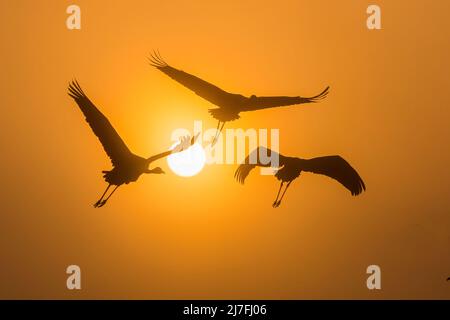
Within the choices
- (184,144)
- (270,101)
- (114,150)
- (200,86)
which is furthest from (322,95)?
(114,150)

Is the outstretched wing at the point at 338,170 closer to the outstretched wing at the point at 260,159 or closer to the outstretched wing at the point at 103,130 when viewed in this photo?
the outstretched wing at the point at 260,159

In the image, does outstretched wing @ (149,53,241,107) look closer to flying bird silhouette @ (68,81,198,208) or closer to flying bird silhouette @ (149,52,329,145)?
flying bird silhouette @ (149,52,329,145)

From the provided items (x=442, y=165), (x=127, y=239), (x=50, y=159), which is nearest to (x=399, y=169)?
(x=442, y=165)

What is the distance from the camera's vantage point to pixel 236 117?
3.54 metres

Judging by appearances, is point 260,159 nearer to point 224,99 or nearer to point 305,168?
point 305,168

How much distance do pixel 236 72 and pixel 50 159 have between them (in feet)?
3.27

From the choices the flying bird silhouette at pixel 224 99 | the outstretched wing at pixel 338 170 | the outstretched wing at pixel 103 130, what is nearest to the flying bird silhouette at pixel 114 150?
the outstretched wing at pixel 103 130

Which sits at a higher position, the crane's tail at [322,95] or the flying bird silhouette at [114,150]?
the crane's tail at [322,95]

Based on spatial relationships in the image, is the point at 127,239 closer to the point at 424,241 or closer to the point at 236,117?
the point at 236,117

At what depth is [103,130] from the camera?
342 centimetres

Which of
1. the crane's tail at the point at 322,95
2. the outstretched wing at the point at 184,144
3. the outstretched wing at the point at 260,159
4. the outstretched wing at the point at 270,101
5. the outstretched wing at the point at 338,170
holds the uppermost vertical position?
the crane's tail at the point at 322,95

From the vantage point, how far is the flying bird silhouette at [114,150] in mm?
3422

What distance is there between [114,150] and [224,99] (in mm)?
574

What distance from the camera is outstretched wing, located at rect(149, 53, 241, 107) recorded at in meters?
3.47
